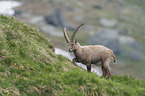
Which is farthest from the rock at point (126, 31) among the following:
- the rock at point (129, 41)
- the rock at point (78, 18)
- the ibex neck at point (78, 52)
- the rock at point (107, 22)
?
the ibex neck at point (78, 52)

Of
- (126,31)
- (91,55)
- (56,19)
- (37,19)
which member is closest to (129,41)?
(126,31)

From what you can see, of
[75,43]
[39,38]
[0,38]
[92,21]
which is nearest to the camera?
[0,38]

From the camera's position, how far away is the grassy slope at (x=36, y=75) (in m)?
10.6

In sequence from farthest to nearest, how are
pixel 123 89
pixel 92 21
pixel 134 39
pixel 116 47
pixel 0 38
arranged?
pixel 92 21
pixel 134 39
pixel 116 47
pixel 123 89
pixel 0 38

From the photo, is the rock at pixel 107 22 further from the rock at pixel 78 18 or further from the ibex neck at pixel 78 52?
the ibex neck at pixel 78 52

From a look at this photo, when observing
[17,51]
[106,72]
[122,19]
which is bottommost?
[122,19]

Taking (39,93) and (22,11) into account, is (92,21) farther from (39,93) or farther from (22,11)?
(39,93)

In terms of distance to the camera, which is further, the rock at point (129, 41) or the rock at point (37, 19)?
the rock at point (37, 19)

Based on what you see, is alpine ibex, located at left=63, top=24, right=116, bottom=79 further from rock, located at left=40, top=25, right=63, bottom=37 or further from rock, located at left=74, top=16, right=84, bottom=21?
rock, located at left=74, top=16, right=84, bottom=21

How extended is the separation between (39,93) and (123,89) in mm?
4891

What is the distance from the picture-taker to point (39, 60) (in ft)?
42.2

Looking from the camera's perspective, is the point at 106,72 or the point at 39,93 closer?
the point at 39,93

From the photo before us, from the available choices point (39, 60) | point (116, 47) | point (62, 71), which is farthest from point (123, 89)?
point (116, 47)

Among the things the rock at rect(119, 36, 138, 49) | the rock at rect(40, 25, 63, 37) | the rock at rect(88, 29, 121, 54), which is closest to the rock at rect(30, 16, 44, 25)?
the rock at rect(40, 25, 63, 37)
